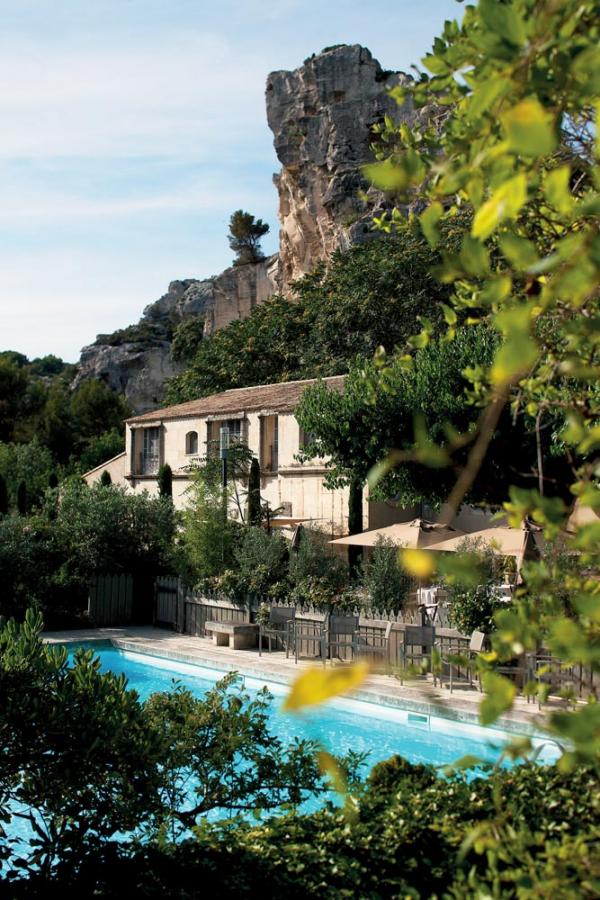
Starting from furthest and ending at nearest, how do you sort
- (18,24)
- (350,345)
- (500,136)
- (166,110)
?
(350,345) < (166,110) < (18,24) < (500,136)

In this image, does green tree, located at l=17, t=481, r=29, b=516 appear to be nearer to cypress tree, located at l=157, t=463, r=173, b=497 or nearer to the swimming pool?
cypress tree, located at l=157, t=463, r=173, b=497

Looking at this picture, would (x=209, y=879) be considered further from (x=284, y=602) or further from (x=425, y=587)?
(x=425, y=587)

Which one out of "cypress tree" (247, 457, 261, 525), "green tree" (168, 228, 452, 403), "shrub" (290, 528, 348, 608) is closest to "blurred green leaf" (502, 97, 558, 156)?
"shrub" (290, 528, 348, 608)

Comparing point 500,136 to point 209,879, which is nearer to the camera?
point 500,136

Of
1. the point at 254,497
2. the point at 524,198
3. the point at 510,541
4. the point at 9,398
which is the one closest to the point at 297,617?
the point at 510,541

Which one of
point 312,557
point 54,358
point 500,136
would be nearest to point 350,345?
point 312,557

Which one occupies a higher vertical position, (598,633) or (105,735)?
(598,633)

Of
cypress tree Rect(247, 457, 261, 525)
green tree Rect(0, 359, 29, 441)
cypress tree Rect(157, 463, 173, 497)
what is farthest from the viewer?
green tree Rect(0, 359, 29, 441)

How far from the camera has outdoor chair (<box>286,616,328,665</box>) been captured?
18469 millimetres

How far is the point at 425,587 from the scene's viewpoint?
23.4m

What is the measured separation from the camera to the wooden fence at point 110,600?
2378 cm

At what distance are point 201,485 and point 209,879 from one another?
2097cm

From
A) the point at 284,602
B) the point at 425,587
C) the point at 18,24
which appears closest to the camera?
the point at 18,24

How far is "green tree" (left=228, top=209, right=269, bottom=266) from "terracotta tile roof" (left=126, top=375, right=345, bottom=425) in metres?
44.0
